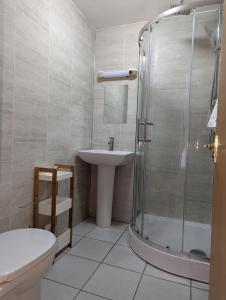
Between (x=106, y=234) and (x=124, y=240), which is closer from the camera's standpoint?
(x=124, y=240)

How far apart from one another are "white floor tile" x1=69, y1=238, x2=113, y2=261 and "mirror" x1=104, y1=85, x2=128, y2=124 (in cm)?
140

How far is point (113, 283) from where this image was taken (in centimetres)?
149

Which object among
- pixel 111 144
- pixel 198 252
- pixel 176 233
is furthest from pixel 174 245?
pixel 111 144

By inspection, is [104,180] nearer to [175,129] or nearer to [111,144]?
[111,144]

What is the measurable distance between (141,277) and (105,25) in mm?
2687

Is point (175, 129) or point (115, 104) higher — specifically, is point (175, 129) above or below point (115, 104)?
below

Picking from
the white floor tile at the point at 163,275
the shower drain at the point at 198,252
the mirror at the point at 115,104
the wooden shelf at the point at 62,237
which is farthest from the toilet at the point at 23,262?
the mirror at the point at 115,104

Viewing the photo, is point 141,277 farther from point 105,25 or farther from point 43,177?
point 105,25

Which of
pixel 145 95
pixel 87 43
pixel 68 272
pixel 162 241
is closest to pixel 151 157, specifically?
pixel 145 95

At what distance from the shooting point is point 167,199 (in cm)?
235

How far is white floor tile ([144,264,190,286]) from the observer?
1.55 metres

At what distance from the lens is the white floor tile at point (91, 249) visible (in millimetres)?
1837

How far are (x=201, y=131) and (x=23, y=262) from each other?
189cm

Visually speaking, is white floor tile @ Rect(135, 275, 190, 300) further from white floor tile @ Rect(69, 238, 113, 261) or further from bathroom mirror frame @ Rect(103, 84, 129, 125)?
Result: bathroom mirror frame @ Rect(103, 84, 129, 125)
